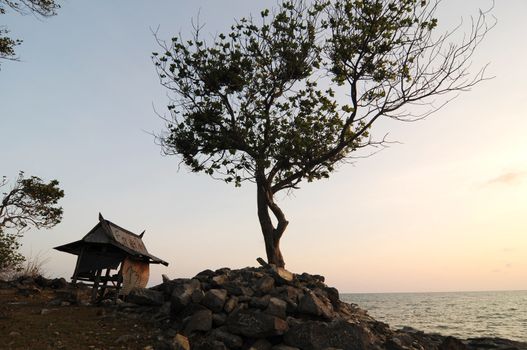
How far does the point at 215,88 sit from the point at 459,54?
1209cm

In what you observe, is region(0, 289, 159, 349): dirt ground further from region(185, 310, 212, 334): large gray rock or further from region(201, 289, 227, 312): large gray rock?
region(201, 289, 227, 312): large gray rock

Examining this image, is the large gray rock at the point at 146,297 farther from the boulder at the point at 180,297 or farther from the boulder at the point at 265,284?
the boulder at the point at 265,284

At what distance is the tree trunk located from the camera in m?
21.1

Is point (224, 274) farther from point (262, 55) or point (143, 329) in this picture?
point (262, 55)

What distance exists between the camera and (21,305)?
17.9 meters

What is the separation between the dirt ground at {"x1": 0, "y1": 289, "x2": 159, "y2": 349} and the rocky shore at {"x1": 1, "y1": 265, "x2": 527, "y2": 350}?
493mm

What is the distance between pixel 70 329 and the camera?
1386cm

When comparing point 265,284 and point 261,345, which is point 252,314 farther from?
point 265,284

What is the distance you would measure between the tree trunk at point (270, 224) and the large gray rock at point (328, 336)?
8257mm

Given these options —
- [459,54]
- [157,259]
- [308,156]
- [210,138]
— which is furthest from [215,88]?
[459,54]

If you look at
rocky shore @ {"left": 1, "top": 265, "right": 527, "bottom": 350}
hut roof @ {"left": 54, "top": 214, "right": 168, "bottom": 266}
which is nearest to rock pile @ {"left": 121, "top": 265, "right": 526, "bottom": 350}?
rocky shore @ {"left": 1, "top": 265, "right": 527, "bottom": 350}

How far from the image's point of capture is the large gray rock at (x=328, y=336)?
12156mm

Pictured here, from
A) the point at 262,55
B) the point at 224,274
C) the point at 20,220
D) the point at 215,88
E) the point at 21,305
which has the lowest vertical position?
the point at 21,305

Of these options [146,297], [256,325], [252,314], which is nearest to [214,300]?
[252,314]
